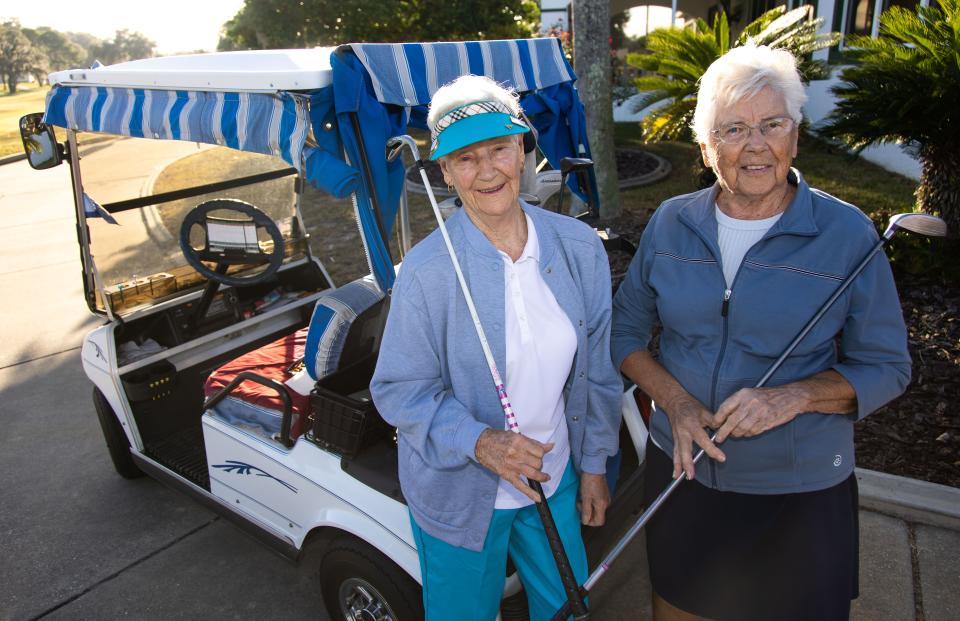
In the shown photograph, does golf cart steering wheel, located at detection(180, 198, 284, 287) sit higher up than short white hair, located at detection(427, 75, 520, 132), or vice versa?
short white hair, located at detection(427, 75, 520, 132)

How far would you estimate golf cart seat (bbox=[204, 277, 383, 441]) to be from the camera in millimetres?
2932

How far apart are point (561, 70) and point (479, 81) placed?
205 centimetres

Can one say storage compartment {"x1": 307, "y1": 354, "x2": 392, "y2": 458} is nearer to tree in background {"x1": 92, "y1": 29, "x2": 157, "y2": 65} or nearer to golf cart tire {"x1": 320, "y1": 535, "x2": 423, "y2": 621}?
golf cart tire {"x1": 320, "y1": 535, "x2": 423, "y2": 621}

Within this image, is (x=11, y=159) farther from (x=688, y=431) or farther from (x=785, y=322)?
(x=785, y=322)

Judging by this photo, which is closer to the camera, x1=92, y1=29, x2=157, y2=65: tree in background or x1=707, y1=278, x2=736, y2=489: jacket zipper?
x1=707, y1=278, x2=736, y2=489: jacket zipper

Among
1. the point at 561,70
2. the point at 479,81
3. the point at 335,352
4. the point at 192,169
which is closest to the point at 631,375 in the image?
the point at 479,81

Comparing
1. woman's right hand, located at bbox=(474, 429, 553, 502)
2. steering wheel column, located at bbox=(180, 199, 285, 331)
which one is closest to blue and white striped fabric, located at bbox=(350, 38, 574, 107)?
steering wheel column, located at bbox=(180, 199, 285, 331)

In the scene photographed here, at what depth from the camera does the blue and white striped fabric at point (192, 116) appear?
256 cm

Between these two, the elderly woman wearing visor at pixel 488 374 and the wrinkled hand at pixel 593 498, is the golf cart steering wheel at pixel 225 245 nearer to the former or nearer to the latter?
the elderly woman wearing visor at pixel 488 374

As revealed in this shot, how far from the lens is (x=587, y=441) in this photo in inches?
80.9

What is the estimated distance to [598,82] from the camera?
723 cm

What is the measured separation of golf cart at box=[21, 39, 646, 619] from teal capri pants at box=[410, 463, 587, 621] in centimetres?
26

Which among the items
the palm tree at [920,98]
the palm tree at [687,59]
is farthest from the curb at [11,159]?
the palm tree at [920,98]

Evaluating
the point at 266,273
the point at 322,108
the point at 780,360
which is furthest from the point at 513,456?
the point at 266,273
